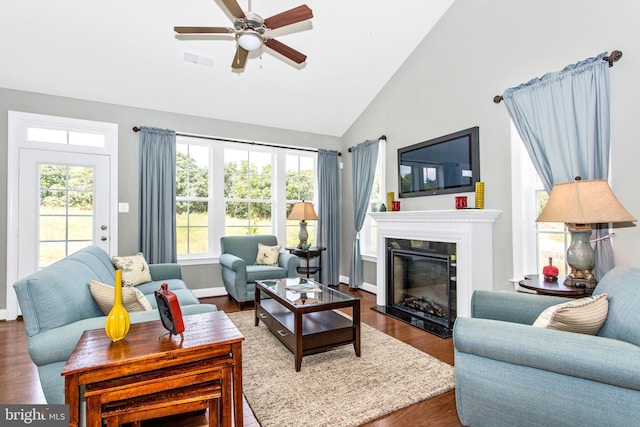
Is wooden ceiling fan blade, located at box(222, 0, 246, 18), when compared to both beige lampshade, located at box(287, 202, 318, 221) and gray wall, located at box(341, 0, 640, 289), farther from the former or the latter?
beige lampshade, located at box(287, 202, 318, 221)

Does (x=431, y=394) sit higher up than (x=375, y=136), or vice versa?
(x=375, y=136)

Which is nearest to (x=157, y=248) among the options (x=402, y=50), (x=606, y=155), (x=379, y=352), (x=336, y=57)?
(x=379, y=352)

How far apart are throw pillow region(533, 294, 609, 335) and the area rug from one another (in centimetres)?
92

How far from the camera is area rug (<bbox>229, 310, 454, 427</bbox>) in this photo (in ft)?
6.15

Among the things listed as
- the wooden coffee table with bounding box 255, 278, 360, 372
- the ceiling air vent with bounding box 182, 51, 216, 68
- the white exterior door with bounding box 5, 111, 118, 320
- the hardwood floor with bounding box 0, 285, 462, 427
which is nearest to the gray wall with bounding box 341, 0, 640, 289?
the hardwood floor with bounding box 0, 285, 462, 427

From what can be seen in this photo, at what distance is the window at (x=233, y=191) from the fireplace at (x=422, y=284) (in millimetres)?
1839

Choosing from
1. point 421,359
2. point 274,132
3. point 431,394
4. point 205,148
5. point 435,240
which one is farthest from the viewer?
point 274,132

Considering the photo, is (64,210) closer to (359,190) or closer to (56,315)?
(56,315)

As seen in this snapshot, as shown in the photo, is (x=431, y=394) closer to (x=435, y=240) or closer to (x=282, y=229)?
(x=435, y=240)

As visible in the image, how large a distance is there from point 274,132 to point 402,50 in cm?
221

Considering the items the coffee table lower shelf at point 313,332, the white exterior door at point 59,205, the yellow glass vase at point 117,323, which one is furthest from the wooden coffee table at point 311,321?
the white exterior door at point 59,205

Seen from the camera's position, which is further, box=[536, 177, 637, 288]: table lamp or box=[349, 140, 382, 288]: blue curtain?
box=[349, 140, 382, 288]: blue curtain

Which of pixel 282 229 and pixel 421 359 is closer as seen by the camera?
pixel 421 359

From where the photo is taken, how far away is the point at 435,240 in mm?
3510
